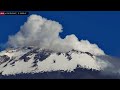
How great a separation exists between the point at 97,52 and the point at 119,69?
239 mm

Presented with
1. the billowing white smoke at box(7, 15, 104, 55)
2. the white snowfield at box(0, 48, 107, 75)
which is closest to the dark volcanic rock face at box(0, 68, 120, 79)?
the white snowfield at box(0, 48, 107, 75)

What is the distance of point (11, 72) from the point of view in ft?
7.86

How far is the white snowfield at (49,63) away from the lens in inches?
93.5

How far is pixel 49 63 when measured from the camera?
7.79 ft

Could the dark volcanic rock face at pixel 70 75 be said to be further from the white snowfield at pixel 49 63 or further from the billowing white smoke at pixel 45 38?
the billowing white smoke at pixel 45 38

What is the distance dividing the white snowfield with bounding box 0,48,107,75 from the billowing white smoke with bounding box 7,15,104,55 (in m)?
0.05

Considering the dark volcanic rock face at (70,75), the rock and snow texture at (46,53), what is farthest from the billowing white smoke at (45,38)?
the dark volcanic rock face at (70,75)

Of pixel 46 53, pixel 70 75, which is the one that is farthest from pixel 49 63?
pixel 70 75

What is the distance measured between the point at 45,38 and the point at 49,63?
0.22 metres

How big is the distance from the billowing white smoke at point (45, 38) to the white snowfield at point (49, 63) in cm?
5

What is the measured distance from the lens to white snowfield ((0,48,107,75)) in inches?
93.5
